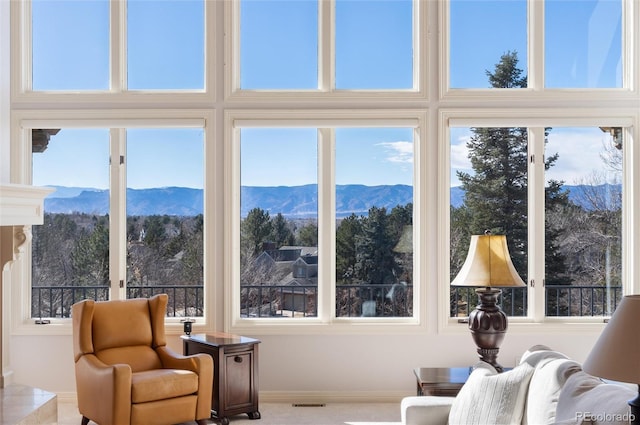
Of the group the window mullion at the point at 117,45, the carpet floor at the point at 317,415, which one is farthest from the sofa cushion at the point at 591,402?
the window mullion at the point at 117,45

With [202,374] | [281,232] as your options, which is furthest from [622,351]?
[281,232]

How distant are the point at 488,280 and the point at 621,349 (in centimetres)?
209

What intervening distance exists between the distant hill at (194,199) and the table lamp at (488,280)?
5.36 feet

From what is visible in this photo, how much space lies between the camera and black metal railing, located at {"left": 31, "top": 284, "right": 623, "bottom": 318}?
567 centimetres

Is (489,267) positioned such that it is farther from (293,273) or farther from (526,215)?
(293,273)

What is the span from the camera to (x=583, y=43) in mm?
5711

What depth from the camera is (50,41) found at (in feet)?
18.9

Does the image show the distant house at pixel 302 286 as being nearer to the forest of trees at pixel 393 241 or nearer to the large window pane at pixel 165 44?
the forest of trees at pixel 393 241

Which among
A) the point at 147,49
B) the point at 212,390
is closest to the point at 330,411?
the point at 212,390

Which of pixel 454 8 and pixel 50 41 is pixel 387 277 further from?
pixel 50 41

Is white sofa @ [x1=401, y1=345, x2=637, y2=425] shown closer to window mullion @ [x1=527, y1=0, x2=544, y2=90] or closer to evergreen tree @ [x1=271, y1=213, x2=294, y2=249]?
evergreen tree @ [x1=271, y1=213, x2=294, y2=249]

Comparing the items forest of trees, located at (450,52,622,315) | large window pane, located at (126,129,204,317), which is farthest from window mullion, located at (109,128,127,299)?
forest of trees, located at (450,52,622,315)

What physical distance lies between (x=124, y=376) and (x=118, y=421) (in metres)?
0.31

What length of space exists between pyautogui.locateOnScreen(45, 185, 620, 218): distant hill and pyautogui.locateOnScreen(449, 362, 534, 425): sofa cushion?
276 centimetres
